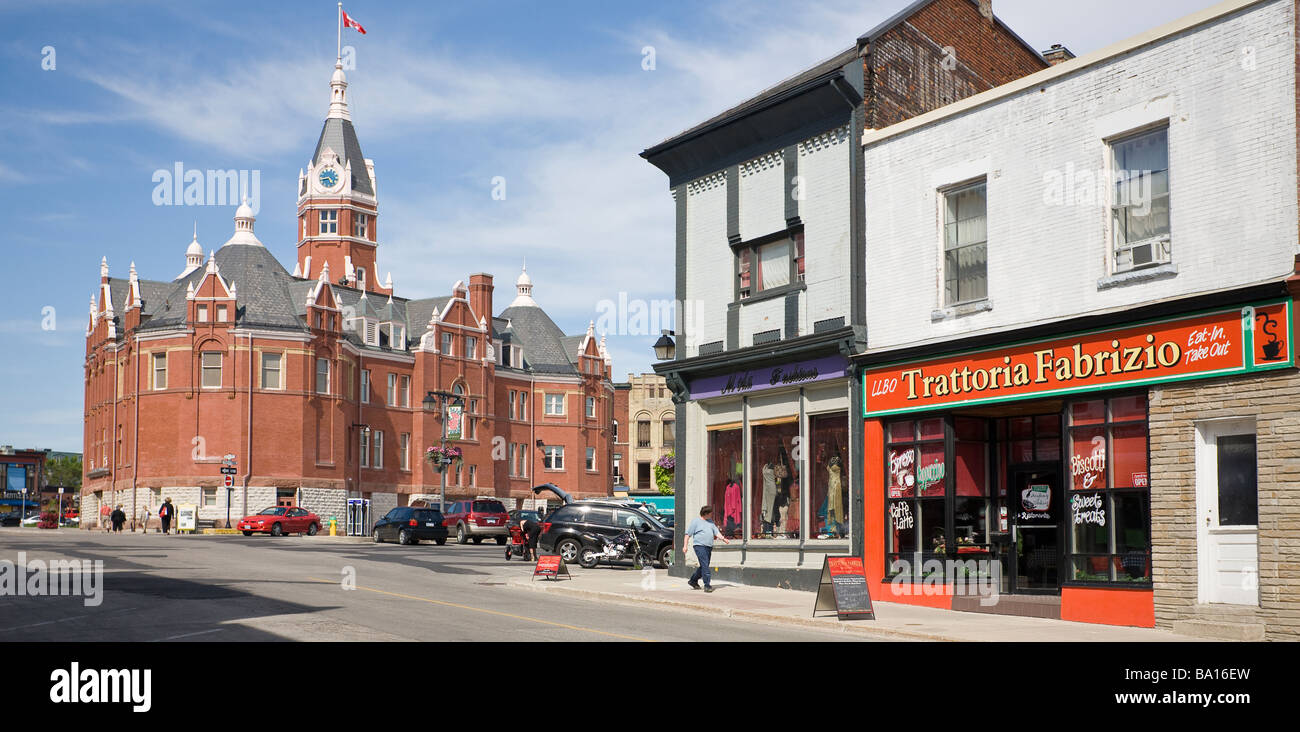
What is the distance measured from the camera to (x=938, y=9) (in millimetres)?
25328

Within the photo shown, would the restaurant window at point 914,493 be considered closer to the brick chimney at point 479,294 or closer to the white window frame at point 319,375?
the white window frame at point 319,375

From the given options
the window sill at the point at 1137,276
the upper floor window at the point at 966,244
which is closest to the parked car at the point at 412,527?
the upper floor window at the point at 966,244

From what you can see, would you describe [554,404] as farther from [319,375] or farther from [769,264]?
[769,264]

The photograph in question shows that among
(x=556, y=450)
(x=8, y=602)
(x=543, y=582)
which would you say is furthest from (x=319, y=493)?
(x=8, y=602)

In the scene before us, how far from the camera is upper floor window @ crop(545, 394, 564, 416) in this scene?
8719 centimetres

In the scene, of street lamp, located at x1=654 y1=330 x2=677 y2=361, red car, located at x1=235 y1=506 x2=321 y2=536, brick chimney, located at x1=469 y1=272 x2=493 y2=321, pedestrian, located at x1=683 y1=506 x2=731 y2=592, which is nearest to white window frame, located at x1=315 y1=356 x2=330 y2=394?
red car, located at x1=235 y1=506 x2=321 y2=536

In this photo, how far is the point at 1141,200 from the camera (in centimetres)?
1778

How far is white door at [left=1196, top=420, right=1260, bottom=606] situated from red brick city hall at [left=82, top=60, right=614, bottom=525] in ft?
132

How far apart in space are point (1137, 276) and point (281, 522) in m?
46.3

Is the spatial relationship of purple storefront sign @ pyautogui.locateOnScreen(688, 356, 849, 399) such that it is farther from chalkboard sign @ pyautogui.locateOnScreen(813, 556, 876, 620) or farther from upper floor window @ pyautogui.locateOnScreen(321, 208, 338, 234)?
upper floor window @ pyautogui.locateOnScreen(321, 208, 338, 234)

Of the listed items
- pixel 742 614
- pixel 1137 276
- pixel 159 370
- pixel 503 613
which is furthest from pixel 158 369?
pixel 1137 276

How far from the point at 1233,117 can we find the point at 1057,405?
4.97 meters

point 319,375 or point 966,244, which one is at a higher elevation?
point 319,375
